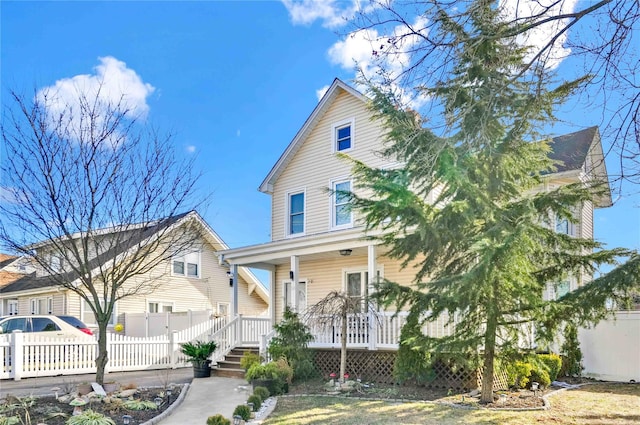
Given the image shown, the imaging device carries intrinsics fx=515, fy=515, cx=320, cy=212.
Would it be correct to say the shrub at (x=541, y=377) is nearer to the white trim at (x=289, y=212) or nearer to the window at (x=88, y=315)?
the white trim at (x=289, y=212)

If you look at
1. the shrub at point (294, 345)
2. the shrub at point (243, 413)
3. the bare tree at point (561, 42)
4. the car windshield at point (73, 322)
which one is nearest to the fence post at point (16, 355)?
the car windshield at point (73, 322)

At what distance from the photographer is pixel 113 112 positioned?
10156 mm

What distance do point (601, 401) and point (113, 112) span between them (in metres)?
10.5

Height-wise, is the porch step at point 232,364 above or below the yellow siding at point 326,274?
below

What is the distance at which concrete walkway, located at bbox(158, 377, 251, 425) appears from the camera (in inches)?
320

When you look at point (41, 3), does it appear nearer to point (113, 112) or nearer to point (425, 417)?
point (113, 112)

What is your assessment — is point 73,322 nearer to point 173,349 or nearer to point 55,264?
point 173,349

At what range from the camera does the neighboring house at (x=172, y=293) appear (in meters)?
21.1

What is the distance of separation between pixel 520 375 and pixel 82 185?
9.07m

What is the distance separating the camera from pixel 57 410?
790 cm

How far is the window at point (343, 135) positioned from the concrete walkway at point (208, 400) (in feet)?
25.0

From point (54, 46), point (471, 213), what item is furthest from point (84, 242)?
point (471, 213)

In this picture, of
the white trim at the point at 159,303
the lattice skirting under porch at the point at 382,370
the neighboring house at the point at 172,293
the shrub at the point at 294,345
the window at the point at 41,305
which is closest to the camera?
the lattice skirting under porch at the point at 382,370

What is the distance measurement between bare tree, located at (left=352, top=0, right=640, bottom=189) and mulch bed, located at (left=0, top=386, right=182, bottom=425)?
6259 millimetres
